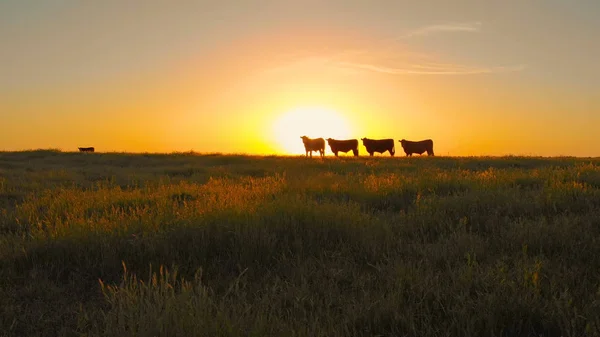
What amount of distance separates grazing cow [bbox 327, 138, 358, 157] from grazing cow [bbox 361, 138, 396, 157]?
995 mm

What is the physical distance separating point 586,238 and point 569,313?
2039 millimetres

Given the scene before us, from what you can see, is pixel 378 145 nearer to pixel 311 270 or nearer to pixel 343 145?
pixel 343 145

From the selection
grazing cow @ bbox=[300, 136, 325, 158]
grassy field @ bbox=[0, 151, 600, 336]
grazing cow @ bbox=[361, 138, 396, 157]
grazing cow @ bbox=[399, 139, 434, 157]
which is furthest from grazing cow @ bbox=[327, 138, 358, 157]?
grassy field @ bbox=[0, 151, 600, 336]

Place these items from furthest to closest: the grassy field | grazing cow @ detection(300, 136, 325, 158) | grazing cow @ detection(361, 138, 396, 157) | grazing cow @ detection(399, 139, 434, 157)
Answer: grazing cow @ detection(399, 139, 434, 157) < grazing cow @ detection(361, 138, 396, 157) < grazing cow @ detection(300, 136, 325, 158) < the grassy field

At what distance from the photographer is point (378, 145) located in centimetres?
3803

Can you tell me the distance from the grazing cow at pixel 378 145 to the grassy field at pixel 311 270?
31.2m

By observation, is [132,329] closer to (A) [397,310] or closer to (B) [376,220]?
(A) [397,310]

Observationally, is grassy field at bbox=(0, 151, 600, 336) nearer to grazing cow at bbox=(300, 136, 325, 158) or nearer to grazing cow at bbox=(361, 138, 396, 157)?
grazing cow at bbox=(300, 136, 325, 158)

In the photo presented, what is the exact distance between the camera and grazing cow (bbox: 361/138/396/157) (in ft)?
124

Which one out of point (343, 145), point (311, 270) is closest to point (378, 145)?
point (343, 145)

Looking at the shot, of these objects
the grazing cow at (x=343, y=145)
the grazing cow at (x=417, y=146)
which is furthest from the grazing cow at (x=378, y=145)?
the grazing cow at (x=417, y=146)

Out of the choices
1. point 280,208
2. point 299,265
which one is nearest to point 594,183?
point 280,208

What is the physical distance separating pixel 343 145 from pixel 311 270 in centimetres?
3434

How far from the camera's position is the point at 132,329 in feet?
8.55
